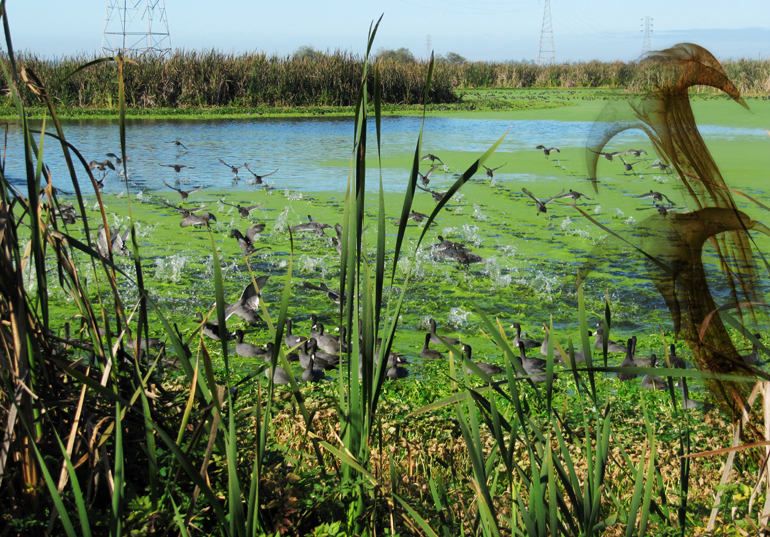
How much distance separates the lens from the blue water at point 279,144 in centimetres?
734

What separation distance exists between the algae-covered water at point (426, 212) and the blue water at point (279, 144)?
4 cm

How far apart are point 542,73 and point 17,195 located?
27.9m

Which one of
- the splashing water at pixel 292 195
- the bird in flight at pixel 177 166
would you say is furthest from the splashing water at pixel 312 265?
the bird in flight at pixel 177 166

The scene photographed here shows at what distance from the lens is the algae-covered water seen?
11.9ft

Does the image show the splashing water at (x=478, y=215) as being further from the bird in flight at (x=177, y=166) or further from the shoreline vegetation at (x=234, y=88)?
the shoreline vegetation at (x=234, y=88)

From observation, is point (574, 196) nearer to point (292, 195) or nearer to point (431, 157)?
point (431, 157)

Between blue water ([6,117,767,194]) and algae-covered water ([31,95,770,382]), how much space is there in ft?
0.14

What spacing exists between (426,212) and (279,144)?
4.80m

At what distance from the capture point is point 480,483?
99cm

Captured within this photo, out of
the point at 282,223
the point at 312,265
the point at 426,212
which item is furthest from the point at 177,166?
the point at 312,265

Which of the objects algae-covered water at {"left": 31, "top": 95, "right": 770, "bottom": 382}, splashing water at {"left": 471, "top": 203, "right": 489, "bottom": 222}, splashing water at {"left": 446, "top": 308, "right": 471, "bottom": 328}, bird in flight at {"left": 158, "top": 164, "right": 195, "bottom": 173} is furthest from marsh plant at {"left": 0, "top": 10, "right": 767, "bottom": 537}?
bird in flight at {"left": 158, "top": 164, "right": 195, "bottom": 173}

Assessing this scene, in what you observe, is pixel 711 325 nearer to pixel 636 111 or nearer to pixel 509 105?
pixel 636 111

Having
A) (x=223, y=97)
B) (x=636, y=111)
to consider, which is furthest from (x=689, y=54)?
(x=223, y=97)

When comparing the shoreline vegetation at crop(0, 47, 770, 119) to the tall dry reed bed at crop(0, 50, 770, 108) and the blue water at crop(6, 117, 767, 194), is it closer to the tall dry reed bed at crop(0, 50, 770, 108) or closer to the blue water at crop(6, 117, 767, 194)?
the tall dry reed bed at crop(0, 50, 770, 108)
